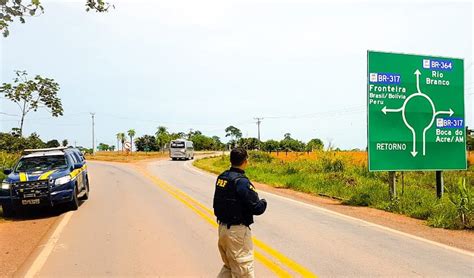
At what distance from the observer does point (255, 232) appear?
982 cm

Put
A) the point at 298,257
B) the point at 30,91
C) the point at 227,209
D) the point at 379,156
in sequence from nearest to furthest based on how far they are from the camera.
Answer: the point at 227,209
the point at 298,257
the point at 379,156
the point at 30,91

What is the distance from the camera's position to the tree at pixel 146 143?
133 metres

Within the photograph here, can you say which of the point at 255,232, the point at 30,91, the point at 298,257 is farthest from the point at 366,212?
the point at 30,91

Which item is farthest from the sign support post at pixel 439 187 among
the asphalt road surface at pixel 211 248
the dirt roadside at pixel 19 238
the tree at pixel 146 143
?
the tree at pixel 146 143

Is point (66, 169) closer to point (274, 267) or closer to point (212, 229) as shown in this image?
point (212, 229)

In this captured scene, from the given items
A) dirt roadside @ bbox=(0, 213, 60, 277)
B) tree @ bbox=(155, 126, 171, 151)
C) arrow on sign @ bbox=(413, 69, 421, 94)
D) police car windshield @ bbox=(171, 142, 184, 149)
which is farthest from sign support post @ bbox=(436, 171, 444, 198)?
tree @ bbox=(155, 126, 171, 151)

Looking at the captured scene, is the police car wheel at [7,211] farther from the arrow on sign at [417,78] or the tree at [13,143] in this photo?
the tree at [13,143]

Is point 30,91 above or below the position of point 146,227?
above

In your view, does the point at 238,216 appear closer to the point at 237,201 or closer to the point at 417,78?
the point at 237,201

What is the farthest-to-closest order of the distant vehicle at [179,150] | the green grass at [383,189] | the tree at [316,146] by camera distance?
the distant vehicle at [179,150], the tree at [316,146], the green grass at [383,189]

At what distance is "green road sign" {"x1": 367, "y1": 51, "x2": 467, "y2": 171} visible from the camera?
1499cm

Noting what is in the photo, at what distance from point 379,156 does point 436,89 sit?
3130 mm

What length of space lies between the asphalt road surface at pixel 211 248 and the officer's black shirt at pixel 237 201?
1.99 m

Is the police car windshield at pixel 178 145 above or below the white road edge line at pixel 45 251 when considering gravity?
above
